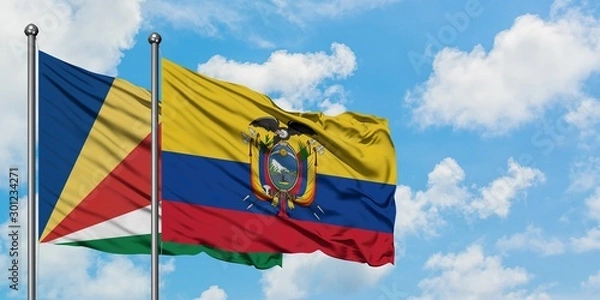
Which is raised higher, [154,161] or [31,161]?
[154,161]

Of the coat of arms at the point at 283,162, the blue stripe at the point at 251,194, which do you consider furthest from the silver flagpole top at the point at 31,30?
the coat of arms at the point at 283,162

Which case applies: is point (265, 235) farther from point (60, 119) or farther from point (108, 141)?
point (60, 119)

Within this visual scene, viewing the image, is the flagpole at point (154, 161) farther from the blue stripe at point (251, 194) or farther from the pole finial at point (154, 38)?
the blue stripe at point (251, 194)

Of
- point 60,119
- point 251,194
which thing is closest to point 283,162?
point 251,194

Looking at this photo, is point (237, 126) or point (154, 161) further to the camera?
point (237, 126)

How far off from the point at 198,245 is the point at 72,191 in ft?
6.77

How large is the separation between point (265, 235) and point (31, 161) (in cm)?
447

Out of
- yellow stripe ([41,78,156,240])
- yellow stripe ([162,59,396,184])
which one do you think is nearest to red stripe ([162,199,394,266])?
yellow stripe ([162,59,396,184])

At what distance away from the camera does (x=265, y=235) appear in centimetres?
1872

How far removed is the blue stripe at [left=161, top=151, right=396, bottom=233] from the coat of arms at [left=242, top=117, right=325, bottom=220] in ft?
0.41

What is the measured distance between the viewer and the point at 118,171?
57.0 ft

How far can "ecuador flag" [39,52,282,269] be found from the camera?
54.0ft

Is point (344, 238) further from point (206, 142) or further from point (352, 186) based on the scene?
point (206, 142)

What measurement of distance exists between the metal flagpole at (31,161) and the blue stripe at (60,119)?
636mm
